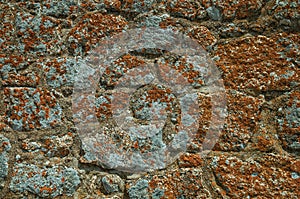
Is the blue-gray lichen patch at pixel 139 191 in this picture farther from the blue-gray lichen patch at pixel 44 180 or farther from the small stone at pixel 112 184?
the blue-gray lichen patch at pixel 44 180

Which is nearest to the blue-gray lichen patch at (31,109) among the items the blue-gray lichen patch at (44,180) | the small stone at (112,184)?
the blue-gray lichen patch at (44,180)

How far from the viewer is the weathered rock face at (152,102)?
1.74 m

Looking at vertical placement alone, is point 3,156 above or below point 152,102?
below

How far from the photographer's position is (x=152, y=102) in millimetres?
1824

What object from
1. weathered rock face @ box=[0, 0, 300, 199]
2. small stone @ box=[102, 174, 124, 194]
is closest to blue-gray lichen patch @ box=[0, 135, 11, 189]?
weathered rock face @ box=[0, 0, 300, 199]

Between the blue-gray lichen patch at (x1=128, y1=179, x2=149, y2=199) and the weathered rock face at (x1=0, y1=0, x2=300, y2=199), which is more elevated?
the weathered rock face at (x1=0, y1=0, x2=300, y2=199)

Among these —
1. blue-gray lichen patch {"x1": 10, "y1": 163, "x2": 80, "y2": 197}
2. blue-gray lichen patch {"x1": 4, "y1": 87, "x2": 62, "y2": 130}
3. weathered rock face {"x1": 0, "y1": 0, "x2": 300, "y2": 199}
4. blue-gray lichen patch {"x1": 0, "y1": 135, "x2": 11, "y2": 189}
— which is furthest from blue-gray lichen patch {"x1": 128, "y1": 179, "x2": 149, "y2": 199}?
blue-gray lichen patch {"x1": 0, "y1": 135, "x2": 11, "y2": 189}

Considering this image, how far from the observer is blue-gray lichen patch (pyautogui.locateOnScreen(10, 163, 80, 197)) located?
5.84 feet

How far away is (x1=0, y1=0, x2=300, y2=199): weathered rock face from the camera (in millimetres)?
1742

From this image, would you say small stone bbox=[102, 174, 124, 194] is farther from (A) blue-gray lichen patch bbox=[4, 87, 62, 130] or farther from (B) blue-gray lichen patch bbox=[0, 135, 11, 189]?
(B) blue-gray lichen patch bbox=[0, 135, 11, 189]

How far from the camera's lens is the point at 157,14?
1873 mm

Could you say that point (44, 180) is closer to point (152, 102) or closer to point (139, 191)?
point (139, 191)

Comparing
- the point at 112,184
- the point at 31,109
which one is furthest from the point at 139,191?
the point at 31,109

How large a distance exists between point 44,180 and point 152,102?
0.64m
